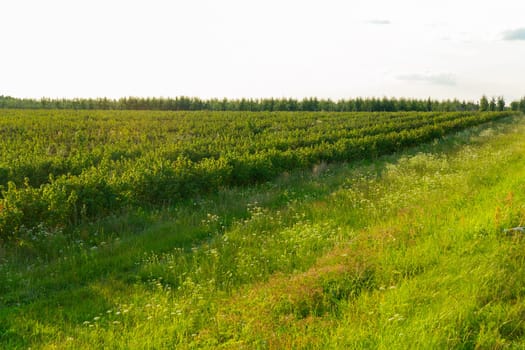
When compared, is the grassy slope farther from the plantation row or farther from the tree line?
the tree line

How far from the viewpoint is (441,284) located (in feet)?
19.1

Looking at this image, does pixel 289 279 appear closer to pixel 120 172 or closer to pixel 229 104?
pixel 120 172

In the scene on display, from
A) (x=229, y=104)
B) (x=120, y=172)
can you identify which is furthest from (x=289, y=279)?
(x=229, y=104)

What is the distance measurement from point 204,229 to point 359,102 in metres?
102

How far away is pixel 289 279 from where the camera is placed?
6504mm

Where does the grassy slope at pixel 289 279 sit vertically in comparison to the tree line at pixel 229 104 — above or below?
below

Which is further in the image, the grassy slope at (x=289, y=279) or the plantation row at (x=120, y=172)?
the plantation row at (x=120, y=172)

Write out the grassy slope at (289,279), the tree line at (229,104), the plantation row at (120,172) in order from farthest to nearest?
the tree line at (229,104) < the plantation row at (120,172) < the grassy slope at (289,279)

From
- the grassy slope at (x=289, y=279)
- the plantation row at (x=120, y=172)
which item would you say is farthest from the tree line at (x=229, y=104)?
the grassy slope at (x=289, y=279)

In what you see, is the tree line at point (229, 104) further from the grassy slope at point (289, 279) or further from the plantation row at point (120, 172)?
the grassy slope at point (289, 279)

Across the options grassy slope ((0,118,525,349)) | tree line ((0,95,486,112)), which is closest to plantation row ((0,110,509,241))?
grassy slope ((0,118,525,349))

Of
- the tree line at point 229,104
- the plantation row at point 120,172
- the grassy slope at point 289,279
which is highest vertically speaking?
the tree line at point 229,104

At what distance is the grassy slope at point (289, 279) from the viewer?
499 cm

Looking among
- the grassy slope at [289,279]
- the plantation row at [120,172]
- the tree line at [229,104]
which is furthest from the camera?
the tree line at [229,104]
